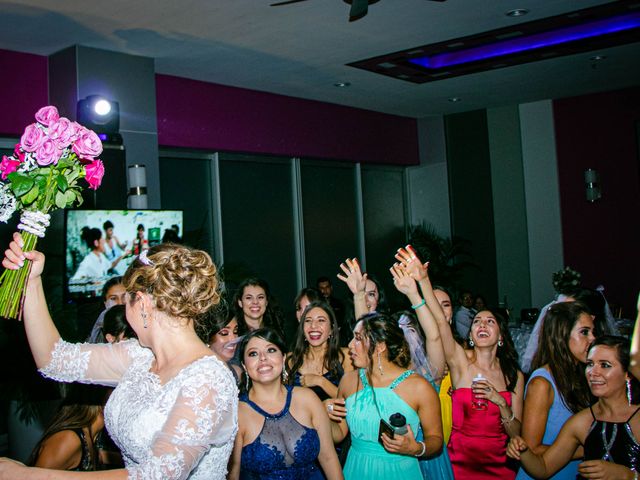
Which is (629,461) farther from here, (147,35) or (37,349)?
(147,35)

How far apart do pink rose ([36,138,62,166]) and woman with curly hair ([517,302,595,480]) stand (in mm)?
2278

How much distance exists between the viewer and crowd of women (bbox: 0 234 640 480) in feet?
6.33

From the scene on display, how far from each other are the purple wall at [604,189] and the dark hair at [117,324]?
7310 millimetres

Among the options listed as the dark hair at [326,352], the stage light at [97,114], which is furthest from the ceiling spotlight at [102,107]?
the dark hair at [326,352]

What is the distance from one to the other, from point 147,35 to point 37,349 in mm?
4250

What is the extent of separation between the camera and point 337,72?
24.1 ft

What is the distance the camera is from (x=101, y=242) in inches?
212

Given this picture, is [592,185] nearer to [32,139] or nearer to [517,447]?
[517,447]

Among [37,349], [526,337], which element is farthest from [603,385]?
[526,337]

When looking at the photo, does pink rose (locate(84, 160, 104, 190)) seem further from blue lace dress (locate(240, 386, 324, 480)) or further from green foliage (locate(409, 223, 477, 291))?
green foliage (locate(409, 223, 477, 291))

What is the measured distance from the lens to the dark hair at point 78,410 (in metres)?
2.58

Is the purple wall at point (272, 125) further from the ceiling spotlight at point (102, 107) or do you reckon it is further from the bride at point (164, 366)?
the bride at point (164, 366)

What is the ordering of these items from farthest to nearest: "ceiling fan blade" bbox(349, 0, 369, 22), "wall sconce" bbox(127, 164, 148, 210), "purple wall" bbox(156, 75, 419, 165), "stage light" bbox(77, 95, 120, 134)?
"purple wall" bbox(156, 75, 419, 165), "wall sconce" bbox(127, 164, 148, 210), "stage light" bbox(77, 95, 120, 134), "ceiling fan blade" bbox(349, 0, 369, 22)

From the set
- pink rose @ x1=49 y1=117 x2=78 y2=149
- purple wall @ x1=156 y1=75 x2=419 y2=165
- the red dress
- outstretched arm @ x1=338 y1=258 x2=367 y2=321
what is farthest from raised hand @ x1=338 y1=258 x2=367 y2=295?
purple wall @ x1=156 y1=75 x2=419 y2=165
